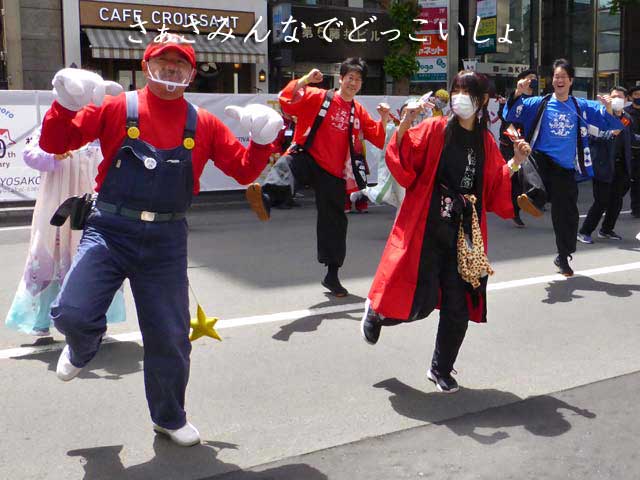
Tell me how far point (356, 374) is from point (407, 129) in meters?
1.48

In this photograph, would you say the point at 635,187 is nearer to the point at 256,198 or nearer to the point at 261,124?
the point at 256,198

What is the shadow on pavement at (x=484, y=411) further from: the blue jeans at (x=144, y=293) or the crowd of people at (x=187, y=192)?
the blue jeans at (x=144, y=293)

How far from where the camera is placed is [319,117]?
21.0 ft

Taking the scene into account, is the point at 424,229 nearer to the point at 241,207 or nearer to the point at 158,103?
the point at 158,103

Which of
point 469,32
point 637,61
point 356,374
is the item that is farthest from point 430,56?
point 356,374

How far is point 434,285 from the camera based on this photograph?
436 centimetres

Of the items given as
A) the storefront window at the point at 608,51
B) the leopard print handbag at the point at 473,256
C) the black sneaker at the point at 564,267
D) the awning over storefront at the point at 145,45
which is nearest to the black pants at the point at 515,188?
the leopard print handbag at the point at 473,256

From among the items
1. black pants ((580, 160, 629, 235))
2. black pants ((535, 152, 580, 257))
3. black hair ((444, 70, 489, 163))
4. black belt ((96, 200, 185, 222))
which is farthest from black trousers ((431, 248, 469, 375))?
black pants ((580, 160, 629, 235))

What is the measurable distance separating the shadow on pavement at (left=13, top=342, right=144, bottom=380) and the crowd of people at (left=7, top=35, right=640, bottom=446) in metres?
0.22

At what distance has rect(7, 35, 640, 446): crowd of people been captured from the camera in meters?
3.50

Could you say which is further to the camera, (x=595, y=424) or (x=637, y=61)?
(x=637, y=61)

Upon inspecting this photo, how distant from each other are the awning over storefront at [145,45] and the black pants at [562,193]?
12.1 m

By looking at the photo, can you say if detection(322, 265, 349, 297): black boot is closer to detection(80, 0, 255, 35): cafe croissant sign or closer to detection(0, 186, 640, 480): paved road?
detection(0, 186, 640, 480): paved road

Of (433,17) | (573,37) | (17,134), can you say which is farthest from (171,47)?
(573,37)
